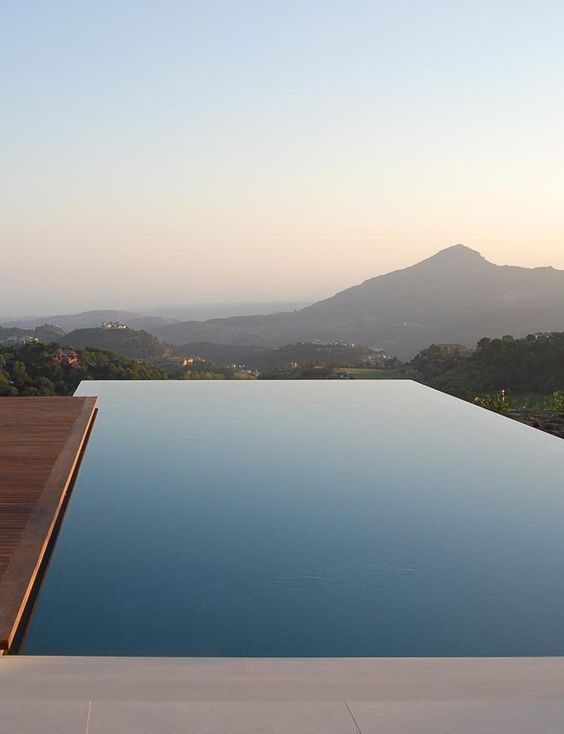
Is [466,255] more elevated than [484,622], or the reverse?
[466,255]

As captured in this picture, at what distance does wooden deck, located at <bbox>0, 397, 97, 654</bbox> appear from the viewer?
7.73ft

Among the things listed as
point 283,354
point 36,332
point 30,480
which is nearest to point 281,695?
point 30,480

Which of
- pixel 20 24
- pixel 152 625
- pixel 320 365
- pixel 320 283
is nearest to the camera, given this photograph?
pixel 152 625

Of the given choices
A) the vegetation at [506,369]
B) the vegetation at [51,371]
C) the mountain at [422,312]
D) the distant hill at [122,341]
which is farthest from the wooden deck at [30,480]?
the mountain at [422,312]

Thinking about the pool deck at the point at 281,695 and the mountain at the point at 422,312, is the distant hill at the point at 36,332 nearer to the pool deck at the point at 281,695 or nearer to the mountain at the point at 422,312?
the mountain at the point at 422,312

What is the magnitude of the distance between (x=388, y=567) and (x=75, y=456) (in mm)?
2323

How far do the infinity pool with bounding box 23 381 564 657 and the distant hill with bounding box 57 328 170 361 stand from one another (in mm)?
13711

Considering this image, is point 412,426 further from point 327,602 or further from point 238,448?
point 327,602

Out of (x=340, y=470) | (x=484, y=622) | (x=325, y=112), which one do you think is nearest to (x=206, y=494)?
(x=340, y=470)

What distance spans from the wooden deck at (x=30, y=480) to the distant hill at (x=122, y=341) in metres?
12.6

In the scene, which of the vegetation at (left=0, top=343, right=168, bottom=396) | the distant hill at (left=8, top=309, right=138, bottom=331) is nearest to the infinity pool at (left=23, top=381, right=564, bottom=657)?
the vegetation at (left=0, top=343, right=168, bottom=396)

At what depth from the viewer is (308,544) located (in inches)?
120

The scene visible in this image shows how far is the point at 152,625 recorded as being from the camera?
7.46 ft

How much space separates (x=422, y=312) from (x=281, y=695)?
30.2 meters
